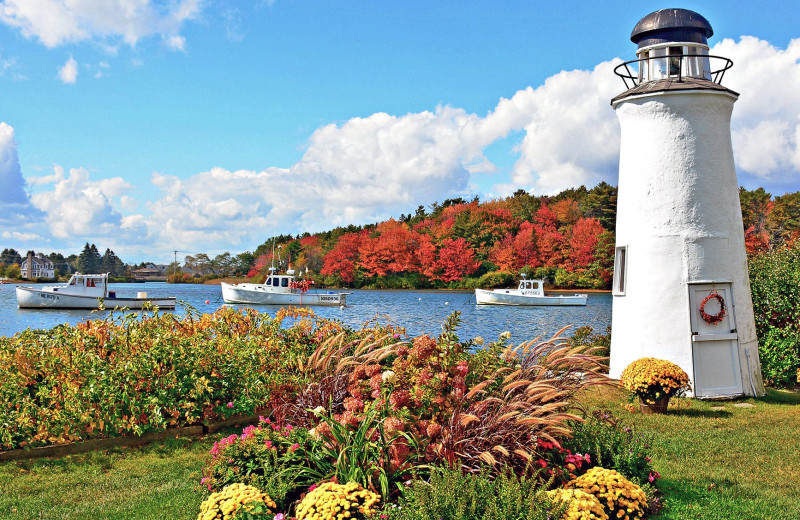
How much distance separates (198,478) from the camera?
5.48 meters

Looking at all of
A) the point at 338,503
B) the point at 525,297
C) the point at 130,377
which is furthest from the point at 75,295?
the point at 338,503

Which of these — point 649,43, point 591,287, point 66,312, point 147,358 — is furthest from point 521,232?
point 147,358

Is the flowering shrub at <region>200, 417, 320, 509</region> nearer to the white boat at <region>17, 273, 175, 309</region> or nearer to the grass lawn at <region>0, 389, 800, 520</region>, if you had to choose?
the grass lawn at <region>0, 389, 800, 520</region>

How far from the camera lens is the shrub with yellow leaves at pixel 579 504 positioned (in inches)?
152

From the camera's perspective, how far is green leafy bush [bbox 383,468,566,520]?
11.2ft

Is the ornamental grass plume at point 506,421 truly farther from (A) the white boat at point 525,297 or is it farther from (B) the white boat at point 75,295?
(B) the white boat at point 75,295

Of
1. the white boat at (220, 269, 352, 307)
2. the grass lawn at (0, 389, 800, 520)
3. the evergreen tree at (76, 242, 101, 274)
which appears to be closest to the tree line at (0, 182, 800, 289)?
the white boat at (220, 269, 352, 307)

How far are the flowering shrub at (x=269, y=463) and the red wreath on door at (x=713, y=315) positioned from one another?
838 cm

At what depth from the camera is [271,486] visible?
13.6 ft

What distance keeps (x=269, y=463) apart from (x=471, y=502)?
166 centimetres

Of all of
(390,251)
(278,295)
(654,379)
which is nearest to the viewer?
(654,379)

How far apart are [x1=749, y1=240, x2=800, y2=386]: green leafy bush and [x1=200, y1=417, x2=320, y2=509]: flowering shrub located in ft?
37.6

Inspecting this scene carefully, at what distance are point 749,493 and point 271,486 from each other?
15.4 ft

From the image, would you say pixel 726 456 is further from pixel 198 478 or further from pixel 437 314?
pixel 437 314
